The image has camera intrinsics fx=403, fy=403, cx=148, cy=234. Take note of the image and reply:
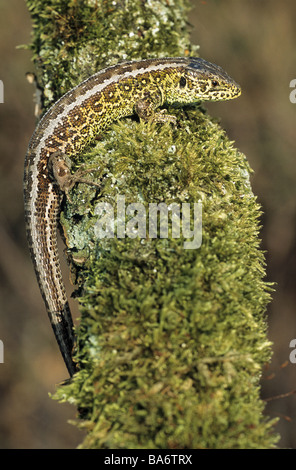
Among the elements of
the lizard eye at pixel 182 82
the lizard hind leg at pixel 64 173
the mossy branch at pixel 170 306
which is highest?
the lizard eye at pixel 182 82

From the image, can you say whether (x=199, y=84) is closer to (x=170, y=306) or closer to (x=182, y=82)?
(x=182, y=82)

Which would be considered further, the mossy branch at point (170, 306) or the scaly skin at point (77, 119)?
the scaly skin at point (77, 119)

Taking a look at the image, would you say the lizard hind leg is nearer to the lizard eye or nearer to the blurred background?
the lizard eye

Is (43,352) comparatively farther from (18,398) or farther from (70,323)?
(70,323)

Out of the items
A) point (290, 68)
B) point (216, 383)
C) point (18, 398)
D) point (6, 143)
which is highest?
point (290, 68)

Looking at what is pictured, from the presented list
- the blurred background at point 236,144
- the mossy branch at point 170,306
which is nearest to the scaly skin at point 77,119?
the mossy branch at point 170,306

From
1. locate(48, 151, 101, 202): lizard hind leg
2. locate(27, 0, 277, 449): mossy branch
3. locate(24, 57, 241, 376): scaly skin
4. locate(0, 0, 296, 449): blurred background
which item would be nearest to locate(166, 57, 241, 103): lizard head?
locate(24, 57, 241, 376): scaly skin

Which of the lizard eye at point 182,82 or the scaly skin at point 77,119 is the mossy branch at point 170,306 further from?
the lizard eye at point 182,82
